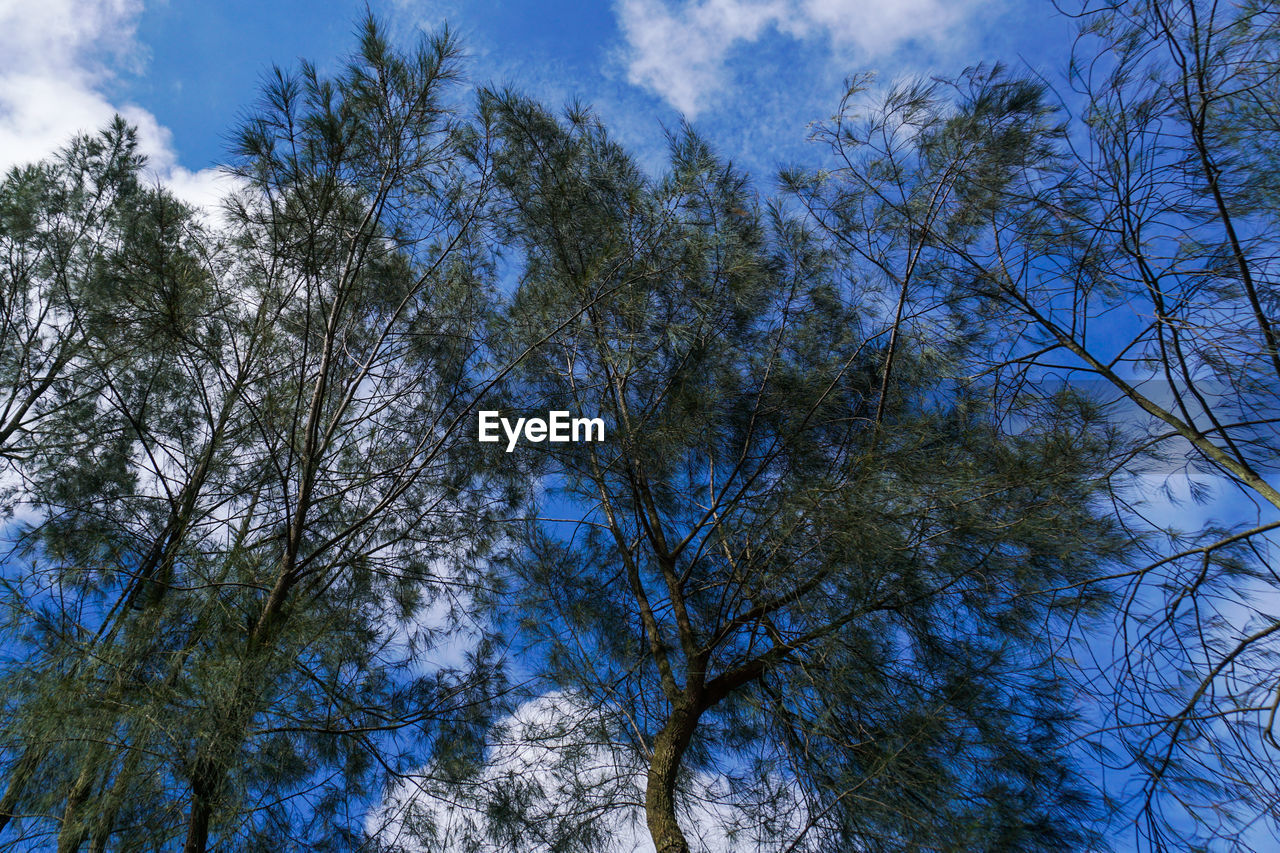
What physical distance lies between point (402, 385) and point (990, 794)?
3.42m

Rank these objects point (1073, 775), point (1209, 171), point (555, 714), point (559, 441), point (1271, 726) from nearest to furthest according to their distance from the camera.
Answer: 1. point (1271, 726)
2. point (1209, 171)
3. point (1073, 775)
4. point (555, 714)
5. point (559, 441)

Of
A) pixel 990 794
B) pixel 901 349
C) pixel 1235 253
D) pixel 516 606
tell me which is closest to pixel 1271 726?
pixel 990 794

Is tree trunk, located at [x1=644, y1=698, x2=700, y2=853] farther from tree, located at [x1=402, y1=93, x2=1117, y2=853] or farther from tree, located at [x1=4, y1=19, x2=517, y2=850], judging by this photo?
tree, located at [x1=4, y1=19, x2=517, y2=850]

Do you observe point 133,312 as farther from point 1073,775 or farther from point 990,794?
point 1073,775

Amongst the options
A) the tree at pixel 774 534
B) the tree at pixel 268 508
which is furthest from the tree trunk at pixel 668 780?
the tree at pixel 268 508

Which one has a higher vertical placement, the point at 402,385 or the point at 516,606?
the point at 402,385

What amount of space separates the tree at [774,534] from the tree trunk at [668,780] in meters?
0.01

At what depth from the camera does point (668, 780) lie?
2859 millimetres

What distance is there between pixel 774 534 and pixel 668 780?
109 centimetres

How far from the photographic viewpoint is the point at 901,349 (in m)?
3.68

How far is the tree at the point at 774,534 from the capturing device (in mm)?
2664

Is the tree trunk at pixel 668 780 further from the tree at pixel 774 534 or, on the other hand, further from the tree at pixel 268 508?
the tree at pixel 268 508

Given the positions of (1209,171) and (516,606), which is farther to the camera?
(516,606)

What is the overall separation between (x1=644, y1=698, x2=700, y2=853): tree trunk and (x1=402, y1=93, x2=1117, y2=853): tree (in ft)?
0.04
